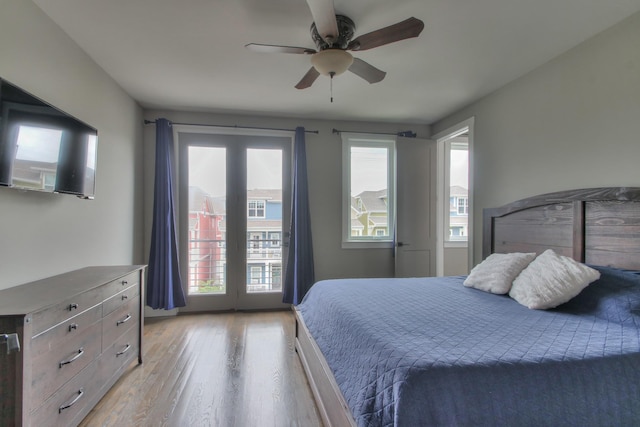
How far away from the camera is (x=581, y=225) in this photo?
2.19 metres

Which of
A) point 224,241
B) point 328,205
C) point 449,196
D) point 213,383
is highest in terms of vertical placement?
point 449,196

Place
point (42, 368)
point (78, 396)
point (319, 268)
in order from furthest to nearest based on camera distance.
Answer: point (319, 268), point (78, 396), point (42, 368)

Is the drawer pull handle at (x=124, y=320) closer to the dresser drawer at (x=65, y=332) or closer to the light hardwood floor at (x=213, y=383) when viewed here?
the dresser drawer at (x=65, y=332)

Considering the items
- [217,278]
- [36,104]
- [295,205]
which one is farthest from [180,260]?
[36,104]

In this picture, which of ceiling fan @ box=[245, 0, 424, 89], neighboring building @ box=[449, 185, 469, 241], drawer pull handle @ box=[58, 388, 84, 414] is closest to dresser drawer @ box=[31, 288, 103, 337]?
drawer pull handle @ box=[58, 388, 84, 414]

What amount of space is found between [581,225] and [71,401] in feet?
11.1

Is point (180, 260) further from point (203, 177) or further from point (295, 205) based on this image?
point (295, 205)

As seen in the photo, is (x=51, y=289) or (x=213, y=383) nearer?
(x=51, y=289)

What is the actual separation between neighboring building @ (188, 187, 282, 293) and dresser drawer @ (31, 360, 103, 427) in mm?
1986

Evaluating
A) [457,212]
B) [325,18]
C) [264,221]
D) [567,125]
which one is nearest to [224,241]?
[264,221]

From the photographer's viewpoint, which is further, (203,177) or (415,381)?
(203,177)

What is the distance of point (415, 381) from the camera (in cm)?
109

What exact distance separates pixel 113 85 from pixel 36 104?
1363mm

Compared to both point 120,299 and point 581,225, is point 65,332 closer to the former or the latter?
point 120,299
